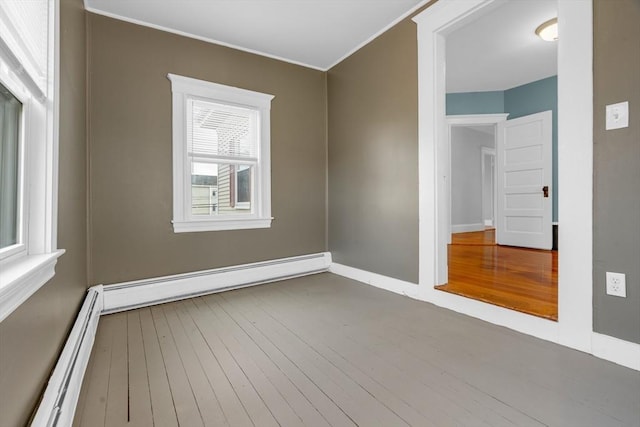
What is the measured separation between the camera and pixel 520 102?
5.02 meters

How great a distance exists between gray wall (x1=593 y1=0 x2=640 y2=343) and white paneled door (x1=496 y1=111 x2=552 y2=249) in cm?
339

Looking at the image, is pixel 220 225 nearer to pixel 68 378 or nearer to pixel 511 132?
pixel 68 378

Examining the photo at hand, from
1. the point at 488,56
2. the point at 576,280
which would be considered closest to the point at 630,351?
the point at 576,280

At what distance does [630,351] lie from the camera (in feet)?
5.39

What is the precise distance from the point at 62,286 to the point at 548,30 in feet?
15.7

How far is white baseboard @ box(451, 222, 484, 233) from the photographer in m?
6.59

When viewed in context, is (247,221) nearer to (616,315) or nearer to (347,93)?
(347,93)

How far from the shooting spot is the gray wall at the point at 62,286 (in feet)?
2.96

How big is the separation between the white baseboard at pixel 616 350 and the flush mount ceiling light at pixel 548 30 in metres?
3.12

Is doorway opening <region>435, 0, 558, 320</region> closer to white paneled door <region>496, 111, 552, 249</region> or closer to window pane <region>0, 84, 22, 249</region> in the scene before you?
→ white paneled door <region>496, 111, 552, 249</region>

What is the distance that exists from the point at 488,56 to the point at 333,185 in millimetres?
2625

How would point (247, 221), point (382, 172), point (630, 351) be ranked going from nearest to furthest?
point (630, 351)
point (382, 172)
point (247, 221)

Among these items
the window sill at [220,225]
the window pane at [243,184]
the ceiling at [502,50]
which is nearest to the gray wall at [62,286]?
the window sill at [220,225]

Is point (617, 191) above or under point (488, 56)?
under
